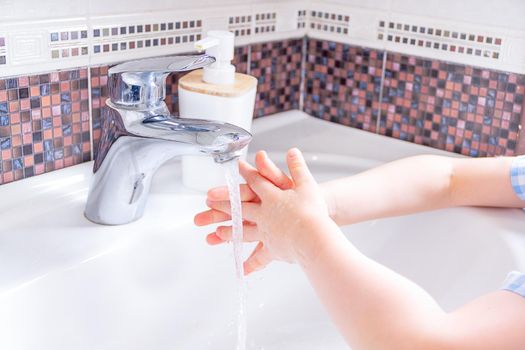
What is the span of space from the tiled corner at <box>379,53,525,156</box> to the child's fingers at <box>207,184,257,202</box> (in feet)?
1.41

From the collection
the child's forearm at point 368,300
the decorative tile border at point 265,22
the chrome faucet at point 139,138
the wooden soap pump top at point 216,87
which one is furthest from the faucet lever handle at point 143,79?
the decorative tile border at point 265,22

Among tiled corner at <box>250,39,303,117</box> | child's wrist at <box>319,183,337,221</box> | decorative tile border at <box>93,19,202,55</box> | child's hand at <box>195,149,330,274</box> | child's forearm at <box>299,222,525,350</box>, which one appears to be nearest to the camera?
child's forearm at <box>299,222,525,350</box>

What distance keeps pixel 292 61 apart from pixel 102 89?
378 mm

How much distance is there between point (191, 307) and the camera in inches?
34.5

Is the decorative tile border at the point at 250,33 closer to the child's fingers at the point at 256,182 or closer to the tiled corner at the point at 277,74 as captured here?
the tiled corner at the point at 277,74

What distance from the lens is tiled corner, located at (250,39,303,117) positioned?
113cm

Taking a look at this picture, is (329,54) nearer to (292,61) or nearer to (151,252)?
(292,61)

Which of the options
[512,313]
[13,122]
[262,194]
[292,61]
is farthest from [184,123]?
[292,61]

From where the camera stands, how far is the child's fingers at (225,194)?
0.75 metres

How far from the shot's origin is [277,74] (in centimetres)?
118

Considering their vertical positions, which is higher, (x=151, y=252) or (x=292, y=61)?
(x=292, y=61)

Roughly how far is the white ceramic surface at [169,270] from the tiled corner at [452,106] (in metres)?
0.12

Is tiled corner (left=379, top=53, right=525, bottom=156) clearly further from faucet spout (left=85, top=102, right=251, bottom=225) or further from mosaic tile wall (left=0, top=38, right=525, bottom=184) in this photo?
faucet spout (left=85, top=102, right=251, bottom=225)

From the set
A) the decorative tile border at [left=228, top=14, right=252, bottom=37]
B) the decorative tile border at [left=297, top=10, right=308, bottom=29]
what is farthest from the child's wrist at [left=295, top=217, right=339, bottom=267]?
the decorative tile border at [left=297, top=10, right=308, bottom=29]
